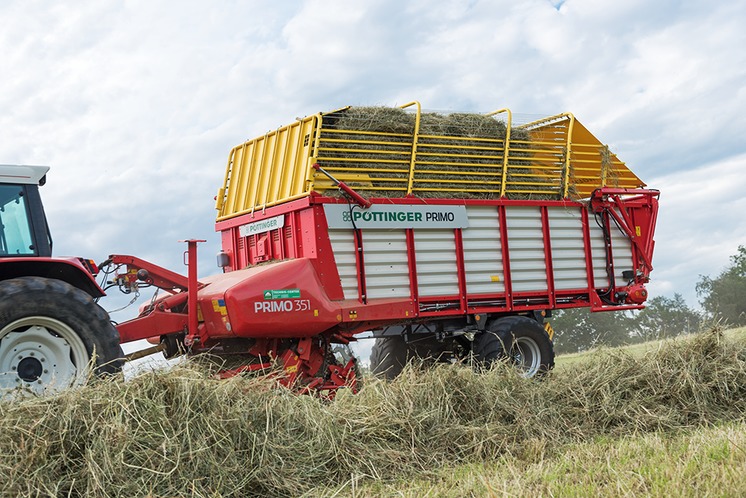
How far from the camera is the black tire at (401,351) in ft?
33.5

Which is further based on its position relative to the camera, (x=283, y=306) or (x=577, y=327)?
(x=577, y=327)

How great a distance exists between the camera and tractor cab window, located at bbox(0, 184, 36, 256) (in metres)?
6.93

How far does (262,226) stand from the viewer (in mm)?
9562

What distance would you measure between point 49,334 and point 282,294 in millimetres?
2568

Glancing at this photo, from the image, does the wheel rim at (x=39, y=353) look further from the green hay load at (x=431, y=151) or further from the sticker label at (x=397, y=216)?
the green hay load at (x=431, y=151)

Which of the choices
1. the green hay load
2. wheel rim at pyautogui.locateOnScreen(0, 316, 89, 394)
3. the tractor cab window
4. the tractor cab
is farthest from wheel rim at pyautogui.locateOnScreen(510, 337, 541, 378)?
the tractor cab window

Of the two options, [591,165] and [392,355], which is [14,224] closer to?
[392,355]

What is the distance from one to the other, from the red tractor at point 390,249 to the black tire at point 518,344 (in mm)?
23

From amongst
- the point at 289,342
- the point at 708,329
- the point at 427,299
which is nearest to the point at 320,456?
the point at 289,342

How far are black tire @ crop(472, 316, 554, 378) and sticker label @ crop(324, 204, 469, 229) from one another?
4.29 feet

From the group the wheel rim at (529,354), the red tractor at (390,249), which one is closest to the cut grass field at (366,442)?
the red tractor at (390,249)

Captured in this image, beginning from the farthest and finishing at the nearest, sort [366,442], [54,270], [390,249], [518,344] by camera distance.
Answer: [518,344], [390,249], [54,270], [366,442]

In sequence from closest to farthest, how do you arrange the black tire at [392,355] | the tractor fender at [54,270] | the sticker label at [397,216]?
the tractor fender at [54,270]
the sticker label at [397,216]
the black tire at [392,355]

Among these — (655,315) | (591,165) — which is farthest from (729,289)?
(591,165)
